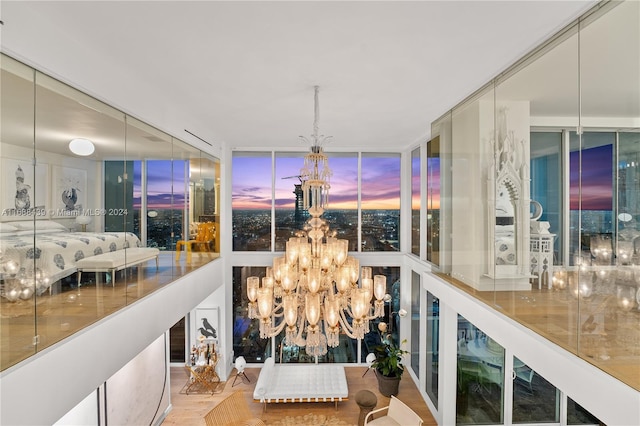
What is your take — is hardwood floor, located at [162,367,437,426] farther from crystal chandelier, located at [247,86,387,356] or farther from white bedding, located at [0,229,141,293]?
white bedding, located at [0,229,141,293]

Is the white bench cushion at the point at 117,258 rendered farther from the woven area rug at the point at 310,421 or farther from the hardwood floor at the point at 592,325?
the hardwood floor at the point at 592,325

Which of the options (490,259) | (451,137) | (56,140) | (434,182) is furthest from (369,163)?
(56,140)

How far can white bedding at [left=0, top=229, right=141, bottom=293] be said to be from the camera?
187 cm

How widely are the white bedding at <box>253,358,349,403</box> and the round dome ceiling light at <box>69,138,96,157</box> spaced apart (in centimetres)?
453

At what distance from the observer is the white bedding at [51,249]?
187cm

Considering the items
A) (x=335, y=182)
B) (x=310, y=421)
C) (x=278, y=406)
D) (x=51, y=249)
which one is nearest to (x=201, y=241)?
(x=51, y=249)

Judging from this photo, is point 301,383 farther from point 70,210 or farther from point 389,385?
point 70,210

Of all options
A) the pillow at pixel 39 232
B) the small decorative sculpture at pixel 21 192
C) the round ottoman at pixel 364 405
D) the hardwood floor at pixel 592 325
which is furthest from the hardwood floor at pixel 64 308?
the round ottoman at pixel 364 405

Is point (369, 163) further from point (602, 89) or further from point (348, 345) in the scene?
point (602, 89)

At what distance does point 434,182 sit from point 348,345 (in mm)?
4027

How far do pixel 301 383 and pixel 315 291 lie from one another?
367cm

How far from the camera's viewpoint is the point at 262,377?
18.1ft

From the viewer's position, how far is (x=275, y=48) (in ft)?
7.59

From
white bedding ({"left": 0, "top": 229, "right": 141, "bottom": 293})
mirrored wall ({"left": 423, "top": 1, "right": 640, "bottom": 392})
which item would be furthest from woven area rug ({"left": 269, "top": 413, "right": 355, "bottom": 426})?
white bedding ({"left": 0, "top": 229, "right": 141, "bottom": 293})
